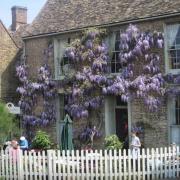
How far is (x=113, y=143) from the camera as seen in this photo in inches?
899

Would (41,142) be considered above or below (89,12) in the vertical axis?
below

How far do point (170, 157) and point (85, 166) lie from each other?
9.16 feet

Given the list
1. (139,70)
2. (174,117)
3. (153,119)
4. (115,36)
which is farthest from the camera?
(115,36)

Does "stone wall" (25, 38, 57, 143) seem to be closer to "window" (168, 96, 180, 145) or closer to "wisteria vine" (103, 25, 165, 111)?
"wisteria vine" (103, 25, 165, 111)

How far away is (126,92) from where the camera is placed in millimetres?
23578

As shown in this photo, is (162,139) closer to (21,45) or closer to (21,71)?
(21,71)

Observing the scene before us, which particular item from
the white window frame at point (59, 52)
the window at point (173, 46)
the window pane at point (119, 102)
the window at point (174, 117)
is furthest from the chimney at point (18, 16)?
the window at point (174, 117)

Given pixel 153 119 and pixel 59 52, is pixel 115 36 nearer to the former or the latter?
pixel 59 52

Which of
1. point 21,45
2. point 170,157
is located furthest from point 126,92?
point 21,45

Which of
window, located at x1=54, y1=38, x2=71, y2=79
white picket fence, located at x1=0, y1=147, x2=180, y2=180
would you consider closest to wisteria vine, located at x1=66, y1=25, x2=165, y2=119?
window, located at x1=54, y1=38, x2=71, y2=79

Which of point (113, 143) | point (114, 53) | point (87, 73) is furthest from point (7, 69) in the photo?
point (113, 143)

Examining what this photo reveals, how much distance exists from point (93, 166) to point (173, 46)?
774 centimetres

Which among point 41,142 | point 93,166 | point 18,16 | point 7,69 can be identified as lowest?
point 93,166

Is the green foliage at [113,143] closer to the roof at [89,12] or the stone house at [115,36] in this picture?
the stone house at [115,36]
